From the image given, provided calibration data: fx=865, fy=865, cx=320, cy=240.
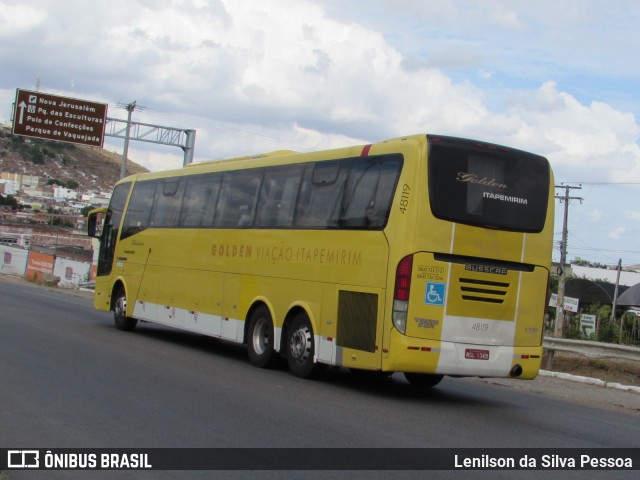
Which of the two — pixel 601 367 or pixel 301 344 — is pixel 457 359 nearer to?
pixel 301 344

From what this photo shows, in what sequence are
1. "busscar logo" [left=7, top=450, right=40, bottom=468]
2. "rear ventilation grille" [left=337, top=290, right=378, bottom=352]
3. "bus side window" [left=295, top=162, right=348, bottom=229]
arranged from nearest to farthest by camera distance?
"busscar logo" [left=7, top=450, right=40, bottom=468], "rear ventilation grille" [left=337, top=290, right=378, bottom=352], "bus side window" [left=295, top=162, right=348, bottom=229]

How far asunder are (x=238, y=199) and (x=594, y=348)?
8397 mm

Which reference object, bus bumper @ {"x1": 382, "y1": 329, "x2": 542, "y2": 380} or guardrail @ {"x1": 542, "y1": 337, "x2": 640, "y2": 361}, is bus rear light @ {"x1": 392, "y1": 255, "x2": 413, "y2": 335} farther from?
guardrail @ {"x1": 542, "y1": 337, "x2": 640, "y2": 361}

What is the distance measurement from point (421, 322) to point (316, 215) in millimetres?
2815

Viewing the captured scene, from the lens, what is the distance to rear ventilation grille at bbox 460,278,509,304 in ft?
38.7

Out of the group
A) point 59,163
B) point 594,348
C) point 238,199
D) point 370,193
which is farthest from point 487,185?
point 59,163

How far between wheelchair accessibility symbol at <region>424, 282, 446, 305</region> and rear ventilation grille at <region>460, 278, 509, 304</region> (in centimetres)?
33

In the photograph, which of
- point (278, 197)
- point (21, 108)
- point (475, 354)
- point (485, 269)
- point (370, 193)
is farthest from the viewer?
point (21, 108)

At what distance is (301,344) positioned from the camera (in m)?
13.5

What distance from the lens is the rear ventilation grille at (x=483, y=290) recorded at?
11781 millimetres

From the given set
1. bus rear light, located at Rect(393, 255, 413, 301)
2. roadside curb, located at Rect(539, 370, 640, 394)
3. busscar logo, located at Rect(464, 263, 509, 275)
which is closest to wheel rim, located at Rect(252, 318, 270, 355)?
bus rear light, located at Rect(393, 255, 413, 301)

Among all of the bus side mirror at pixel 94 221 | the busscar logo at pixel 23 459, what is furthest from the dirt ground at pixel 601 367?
the busscar logo at pixel 23 459

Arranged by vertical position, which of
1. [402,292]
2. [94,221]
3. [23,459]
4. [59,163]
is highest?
[59,163]

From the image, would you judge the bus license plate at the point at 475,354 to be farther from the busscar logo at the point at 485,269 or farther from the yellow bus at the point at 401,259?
the busscar logo at the point at 485,269
